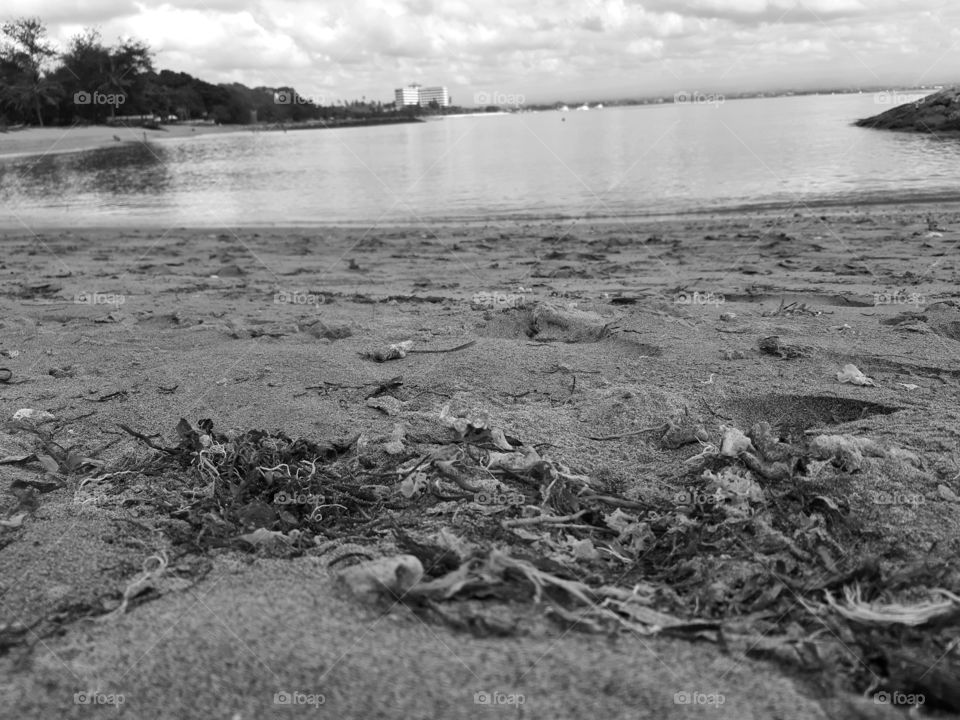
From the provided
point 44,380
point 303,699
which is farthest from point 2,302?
point 303,699

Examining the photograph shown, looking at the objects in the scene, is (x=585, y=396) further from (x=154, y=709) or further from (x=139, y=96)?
(x=139, y=96)

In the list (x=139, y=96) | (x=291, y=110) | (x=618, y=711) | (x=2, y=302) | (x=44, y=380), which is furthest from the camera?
(x=291, y=110)

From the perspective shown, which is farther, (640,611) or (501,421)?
(501,421)

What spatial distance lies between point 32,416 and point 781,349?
3569mm

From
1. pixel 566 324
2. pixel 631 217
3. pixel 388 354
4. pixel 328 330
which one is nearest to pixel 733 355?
pixel 566 324

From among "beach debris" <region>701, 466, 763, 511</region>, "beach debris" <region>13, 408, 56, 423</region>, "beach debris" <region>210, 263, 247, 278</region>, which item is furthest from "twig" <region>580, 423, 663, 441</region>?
"beach debris" <region>210, 263, 247, 278</region>

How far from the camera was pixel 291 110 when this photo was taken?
256 feet

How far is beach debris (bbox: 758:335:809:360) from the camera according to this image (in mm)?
3645

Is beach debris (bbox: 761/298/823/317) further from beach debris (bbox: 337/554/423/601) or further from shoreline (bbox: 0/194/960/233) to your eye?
shoreline (bbox: 0/194/960/233)

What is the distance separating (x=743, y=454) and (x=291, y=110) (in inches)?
3268

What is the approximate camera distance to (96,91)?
53562 mm

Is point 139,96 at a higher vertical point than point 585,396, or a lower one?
higher

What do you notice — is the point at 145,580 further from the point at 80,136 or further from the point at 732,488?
the point at 80,136

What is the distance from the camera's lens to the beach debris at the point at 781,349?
3.64m
